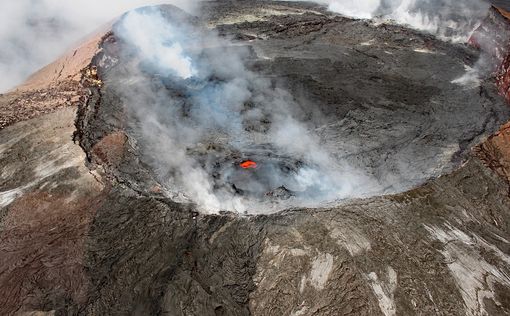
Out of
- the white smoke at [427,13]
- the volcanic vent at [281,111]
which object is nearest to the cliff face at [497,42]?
the volcanic vent at [281,111]

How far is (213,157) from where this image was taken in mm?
9289

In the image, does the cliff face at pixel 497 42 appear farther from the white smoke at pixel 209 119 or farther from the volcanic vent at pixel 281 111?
the white smoke at pixel 209 119

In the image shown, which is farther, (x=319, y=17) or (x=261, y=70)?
(x=319, y=17)

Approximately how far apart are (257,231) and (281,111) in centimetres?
481

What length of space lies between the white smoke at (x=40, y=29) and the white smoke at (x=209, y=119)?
8.66ft

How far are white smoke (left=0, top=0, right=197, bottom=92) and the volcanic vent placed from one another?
2621 mm

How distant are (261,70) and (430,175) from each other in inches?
249

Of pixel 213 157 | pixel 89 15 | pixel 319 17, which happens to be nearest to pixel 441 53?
pixel 319 17

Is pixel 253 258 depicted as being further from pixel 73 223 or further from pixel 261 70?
pixel 261 70

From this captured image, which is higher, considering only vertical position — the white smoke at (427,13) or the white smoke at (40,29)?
the white smoke at (40,29)

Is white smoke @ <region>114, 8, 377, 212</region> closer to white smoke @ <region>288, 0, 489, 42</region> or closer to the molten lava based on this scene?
the molten lava

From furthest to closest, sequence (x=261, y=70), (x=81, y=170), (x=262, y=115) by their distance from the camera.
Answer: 1. (x=261, y=70)
2. (x=262, y=115)
3. (x=81, y=170)

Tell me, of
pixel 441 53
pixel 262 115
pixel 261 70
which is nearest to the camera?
pixel 262 115

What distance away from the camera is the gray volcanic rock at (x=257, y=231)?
19.9ft
